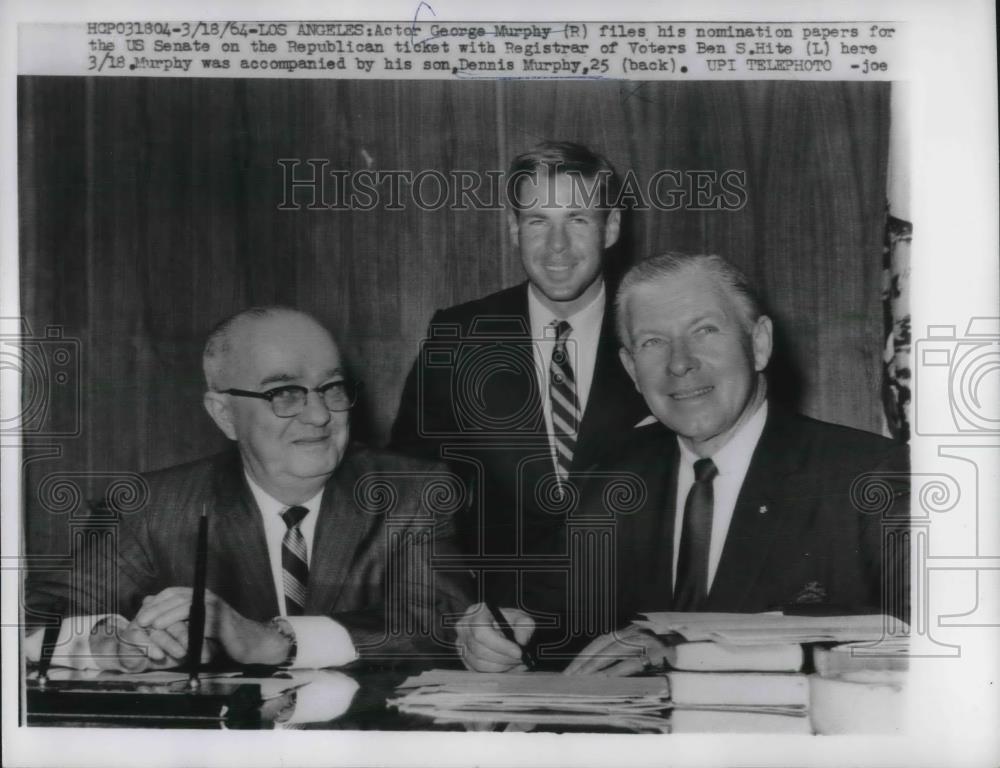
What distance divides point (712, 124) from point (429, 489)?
4.83 feet

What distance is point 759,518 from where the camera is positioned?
10.8 ft

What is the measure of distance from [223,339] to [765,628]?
194cm

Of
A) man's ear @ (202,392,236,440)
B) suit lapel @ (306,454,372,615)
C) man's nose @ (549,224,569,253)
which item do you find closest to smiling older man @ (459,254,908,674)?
man's nose @ (549,224,569,253)

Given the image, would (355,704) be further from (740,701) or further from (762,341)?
(762,341)

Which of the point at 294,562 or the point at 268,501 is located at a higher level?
the point at 268,501

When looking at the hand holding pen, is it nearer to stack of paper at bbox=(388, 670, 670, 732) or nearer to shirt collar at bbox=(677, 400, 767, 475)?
stack of paper at bbox=(388, 670, 670, 732)

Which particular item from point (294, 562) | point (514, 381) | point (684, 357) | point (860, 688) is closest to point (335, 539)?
point (294, 562)

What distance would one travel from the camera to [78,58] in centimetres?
336

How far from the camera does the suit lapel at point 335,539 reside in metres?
3.31

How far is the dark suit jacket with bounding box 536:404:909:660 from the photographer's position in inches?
129

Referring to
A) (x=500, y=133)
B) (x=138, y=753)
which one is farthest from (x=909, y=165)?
(x=138, y=753)

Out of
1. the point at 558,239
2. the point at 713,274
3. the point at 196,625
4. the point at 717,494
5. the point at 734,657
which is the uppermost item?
the point at 558,239

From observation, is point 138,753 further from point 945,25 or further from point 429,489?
point 945,25

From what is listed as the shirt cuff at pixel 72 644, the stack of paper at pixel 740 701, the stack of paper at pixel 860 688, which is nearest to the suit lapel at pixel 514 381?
the stack of paper at pixel 740 701
